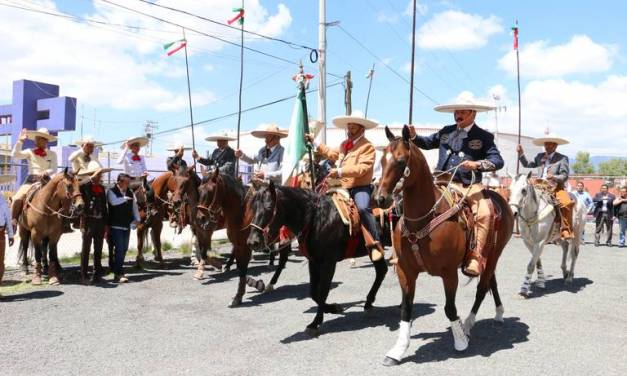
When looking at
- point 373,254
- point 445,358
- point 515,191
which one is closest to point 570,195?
point 515,191

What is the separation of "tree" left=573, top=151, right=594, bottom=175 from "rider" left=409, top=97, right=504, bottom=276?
3932 inches

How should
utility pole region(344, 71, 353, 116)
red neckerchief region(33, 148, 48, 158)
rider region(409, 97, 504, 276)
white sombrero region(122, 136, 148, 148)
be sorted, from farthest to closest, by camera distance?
utility pole region(344, 71, 353, 116) < white sombrero region(122, 136, 148, 148) < red neckerchief region(33, 148, 48, 158) < rider region(409, 97, 504, 276)

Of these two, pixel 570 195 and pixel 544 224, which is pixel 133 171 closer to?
pixel 544 224

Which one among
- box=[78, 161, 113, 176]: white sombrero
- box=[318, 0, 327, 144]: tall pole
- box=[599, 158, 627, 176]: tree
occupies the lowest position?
box=[78, 161, 113, 176]: white sombrero

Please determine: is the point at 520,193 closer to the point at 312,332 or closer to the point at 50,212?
the point at 312,332

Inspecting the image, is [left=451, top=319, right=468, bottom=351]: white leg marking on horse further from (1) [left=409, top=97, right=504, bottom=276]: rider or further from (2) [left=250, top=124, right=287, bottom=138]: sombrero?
(2) [left=250, top=124, right=287, bottom=138]: sombrero

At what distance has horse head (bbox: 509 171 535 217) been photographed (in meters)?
8.44

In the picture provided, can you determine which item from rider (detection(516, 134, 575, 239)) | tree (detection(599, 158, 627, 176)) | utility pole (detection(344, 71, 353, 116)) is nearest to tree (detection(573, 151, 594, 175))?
tree (detection(599, 158, 627, 176))

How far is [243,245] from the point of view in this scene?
7.95 meters

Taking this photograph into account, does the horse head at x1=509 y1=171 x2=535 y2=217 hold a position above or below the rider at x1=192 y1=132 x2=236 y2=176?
below

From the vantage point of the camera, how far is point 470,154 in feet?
18.9

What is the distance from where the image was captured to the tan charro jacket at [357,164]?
21.9 ft

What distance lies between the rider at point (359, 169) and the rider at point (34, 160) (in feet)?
20.0

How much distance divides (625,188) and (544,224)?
11264mm
